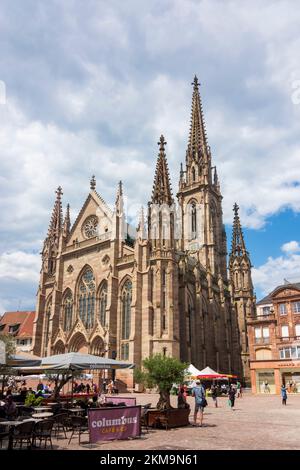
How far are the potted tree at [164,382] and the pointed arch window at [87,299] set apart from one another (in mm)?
29857

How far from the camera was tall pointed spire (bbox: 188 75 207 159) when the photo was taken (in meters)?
72.4

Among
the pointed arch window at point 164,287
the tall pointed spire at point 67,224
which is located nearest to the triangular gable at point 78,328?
the pointed arch window at point 164,287

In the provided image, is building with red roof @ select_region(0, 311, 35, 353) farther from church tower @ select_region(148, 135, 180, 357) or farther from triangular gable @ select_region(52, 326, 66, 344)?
church tower @ select_region(148, 135, 180, 357)

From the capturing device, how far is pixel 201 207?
65312mm

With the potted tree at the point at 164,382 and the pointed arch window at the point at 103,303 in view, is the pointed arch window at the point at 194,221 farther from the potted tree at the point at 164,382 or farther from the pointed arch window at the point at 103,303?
the potted tree at the point at 164,382

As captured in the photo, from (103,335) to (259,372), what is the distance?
57.5 feet

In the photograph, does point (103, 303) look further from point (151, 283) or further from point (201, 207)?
point (201, 207)

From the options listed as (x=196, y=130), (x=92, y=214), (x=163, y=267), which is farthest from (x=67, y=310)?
(x=196, y=130)

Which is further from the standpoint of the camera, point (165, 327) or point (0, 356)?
point (165, 327)

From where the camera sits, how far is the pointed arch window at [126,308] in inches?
1585

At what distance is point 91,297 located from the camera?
45.9 metres

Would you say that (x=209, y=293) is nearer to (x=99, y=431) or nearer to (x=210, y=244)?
(x=210, y=244)
